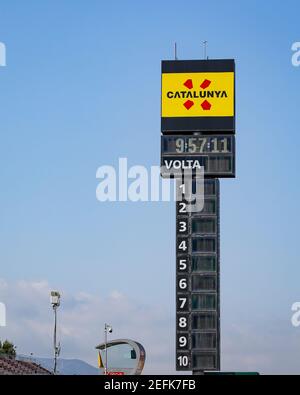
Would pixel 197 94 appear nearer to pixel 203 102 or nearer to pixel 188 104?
pixel 203 102

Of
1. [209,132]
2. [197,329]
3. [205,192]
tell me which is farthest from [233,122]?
[197,329]

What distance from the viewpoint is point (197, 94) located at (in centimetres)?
8425

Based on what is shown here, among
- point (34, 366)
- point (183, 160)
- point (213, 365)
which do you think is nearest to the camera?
point (213, 365)

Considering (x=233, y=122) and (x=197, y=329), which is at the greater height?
(x=233, y=122)

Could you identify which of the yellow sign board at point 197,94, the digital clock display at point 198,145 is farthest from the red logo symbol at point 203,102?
the digital clock display at point 198,145

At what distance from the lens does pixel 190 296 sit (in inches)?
3066

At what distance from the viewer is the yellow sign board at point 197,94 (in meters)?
83.6

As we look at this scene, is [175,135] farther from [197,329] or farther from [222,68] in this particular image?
[197,329]

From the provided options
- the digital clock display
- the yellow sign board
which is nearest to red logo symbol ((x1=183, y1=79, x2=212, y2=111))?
the yellow sign board

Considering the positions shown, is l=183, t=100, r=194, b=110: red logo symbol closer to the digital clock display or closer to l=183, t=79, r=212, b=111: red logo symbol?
l=183, t=79, r=212, b=111: red logo symbol
